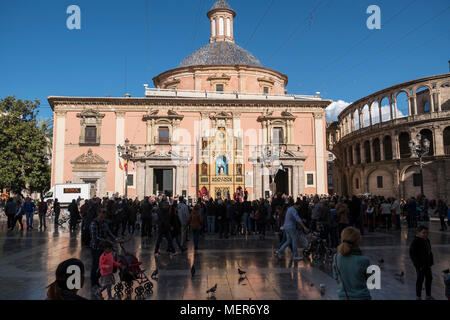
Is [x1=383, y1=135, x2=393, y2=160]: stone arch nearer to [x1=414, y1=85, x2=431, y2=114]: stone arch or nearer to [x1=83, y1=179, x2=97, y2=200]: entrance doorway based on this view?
[x1=414, y1=85, x2=431, y2=114]: stone arch

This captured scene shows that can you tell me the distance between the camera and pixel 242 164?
1158 inches

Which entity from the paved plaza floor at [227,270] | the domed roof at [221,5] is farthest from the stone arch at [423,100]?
the paved plaza floor at [227,270]

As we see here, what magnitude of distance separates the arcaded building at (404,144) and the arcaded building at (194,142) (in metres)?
12.8

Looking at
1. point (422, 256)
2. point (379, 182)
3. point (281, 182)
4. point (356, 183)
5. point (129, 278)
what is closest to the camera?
point (422, 256)

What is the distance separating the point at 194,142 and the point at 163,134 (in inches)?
116

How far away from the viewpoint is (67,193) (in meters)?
26.0

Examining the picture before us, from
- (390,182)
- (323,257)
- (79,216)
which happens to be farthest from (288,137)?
(323,257)

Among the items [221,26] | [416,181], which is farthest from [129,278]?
[221,26]

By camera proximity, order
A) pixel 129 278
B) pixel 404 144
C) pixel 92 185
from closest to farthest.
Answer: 1. pixel 129 278
2. pixel 92 185
3. pixel 404 144

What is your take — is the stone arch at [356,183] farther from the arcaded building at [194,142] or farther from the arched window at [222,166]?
the arched window at [222,166]

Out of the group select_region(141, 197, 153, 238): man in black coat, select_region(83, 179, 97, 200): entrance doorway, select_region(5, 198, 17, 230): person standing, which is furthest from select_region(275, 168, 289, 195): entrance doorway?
select_region(5, 198, 17, 230): person standing

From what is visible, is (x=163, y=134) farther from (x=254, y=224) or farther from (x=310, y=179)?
(x=254, y=224)

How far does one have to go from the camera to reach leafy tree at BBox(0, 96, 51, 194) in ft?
100
